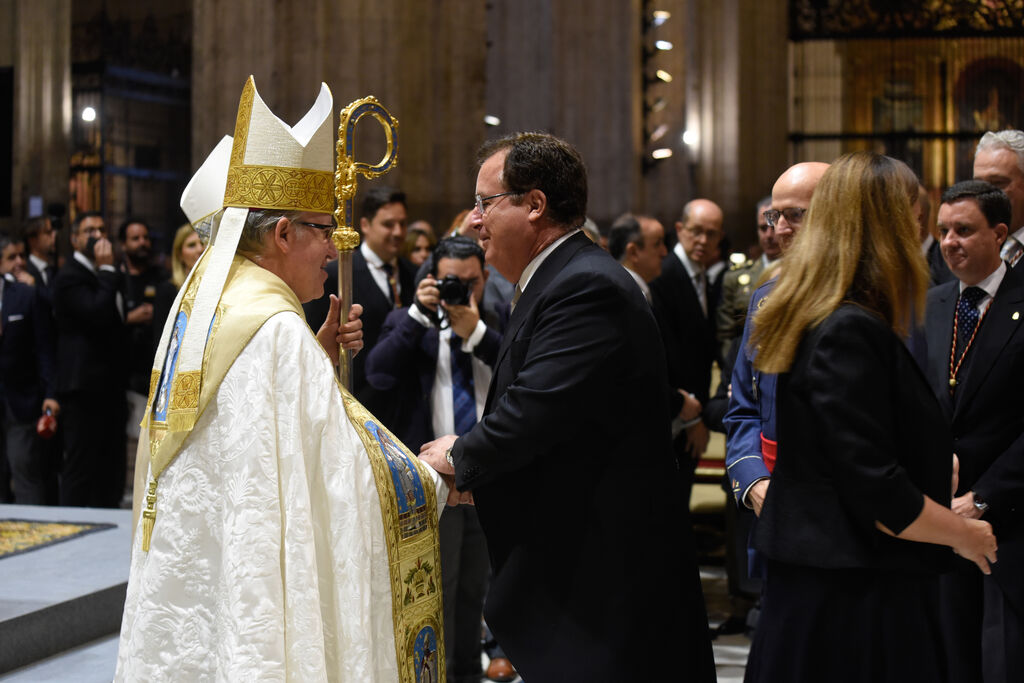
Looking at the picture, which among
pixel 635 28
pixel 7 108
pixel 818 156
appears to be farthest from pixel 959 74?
pixel 7 108

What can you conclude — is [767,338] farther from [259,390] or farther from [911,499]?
[259,390]

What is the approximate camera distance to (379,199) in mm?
5621

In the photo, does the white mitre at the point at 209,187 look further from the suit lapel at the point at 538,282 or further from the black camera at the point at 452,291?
the black camera at the point at 452,291

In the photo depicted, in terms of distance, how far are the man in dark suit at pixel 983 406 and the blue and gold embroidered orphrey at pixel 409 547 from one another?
1.50m

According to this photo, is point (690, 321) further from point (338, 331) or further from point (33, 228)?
point (33, 228)

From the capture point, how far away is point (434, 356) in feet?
15.5

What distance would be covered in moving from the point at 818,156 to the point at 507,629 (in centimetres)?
1509

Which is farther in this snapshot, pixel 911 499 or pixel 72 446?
pixel 72 446

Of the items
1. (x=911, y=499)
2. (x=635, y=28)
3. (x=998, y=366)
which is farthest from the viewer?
(x=635, y=28)

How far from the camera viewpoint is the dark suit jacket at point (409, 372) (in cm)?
466

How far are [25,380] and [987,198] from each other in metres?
5.87

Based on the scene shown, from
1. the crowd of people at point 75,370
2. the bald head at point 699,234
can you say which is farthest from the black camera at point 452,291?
the crowd of people at point 75,370

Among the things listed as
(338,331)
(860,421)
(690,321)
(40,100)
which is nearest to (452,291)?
(338,331)

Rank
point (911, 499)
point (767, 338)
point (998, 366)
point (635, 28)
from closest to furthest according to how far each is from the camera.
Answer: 1. point (911, 499)
2. point (767, 338)
3. point (998, 366)
4. point (635, 28)
